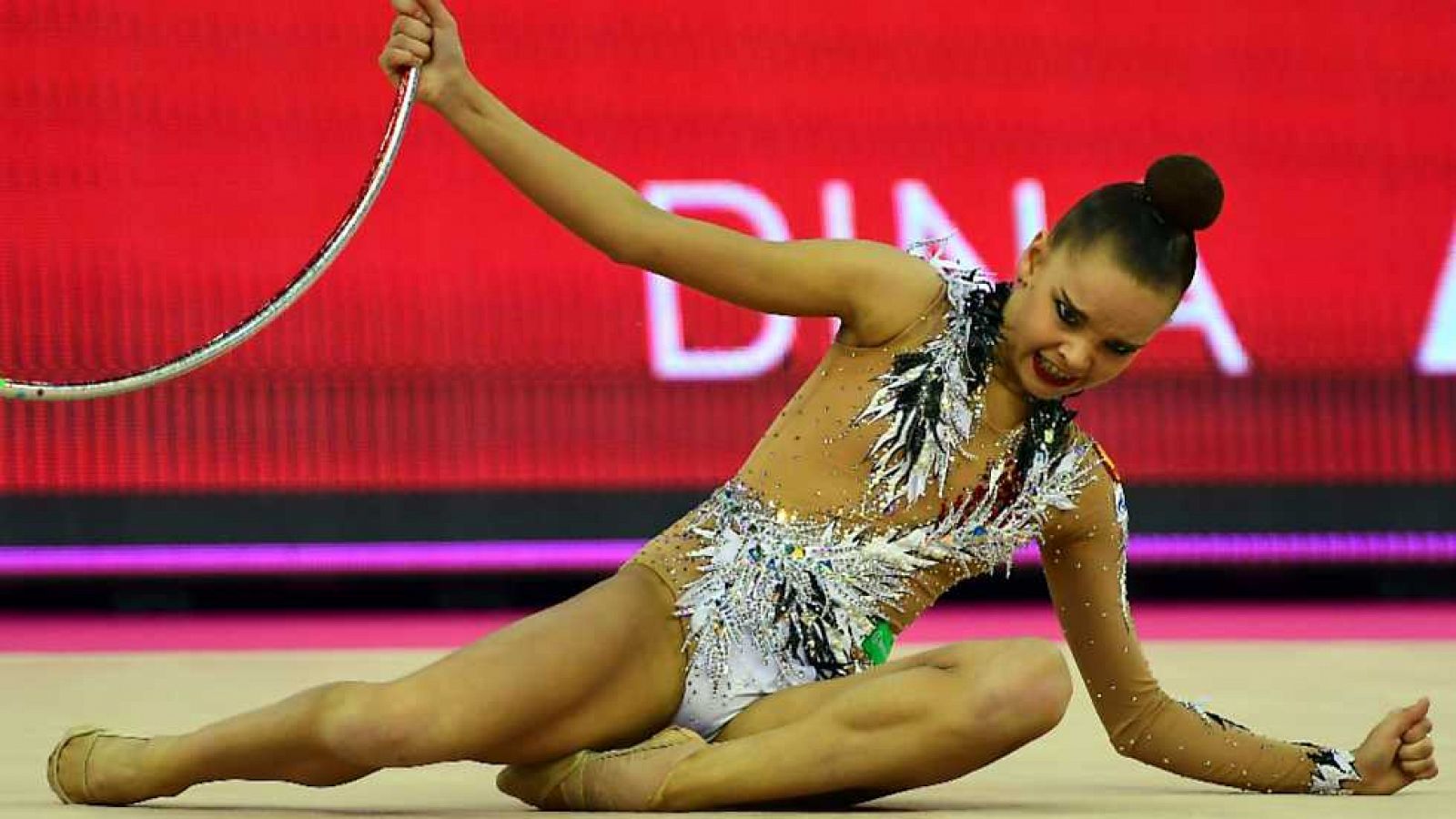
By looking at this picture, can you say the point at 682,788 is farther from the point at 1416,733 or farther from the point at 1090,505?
the point at 1416,733

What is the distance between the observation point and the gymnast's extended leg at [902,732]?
2.17 metres

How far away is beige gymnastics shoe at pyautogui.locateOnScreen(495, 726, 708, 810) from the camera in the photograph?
2.24m

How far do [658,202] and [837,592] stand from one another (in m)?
2.37

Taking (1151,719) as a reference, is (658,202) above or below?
above

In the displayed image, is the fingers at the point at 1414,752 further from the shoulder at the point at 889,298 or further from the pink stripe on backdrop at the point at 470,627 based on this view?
the pink stripe on backdrop at the point at 470,627

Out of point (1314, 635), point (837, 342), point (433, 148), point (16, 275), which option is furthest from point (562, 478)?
point (837, 342)

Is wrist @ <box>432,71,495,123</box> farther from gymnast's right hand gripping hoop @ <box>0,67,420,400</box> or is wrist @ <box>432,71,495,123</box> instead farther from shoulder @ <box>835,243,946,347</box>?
shoulder @ <box>835,243,946,347</box>

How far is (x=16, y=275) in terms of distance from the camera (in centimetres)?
464

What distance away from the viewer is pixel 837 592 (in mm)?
2375

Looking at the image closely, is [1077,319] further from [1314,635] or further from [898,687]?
[1314,635]

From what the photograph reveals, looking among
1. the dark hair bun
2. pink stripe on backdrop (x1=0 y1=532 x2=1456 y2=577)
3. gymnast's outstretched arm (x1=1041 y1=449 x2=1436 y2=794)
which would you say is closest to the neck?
gymnast's outstretched arm (x1=1041 y1=449 x2=1436 y2=794)

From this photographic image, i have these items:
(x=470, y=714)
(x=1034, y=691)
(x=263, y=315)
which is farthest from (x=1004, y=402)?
(x=263, y=315)

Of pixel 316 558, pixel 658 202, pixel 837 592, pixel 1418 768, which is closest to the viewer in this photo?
pixel 837 592

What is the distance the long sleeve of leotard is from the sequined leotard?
0.13 ft
